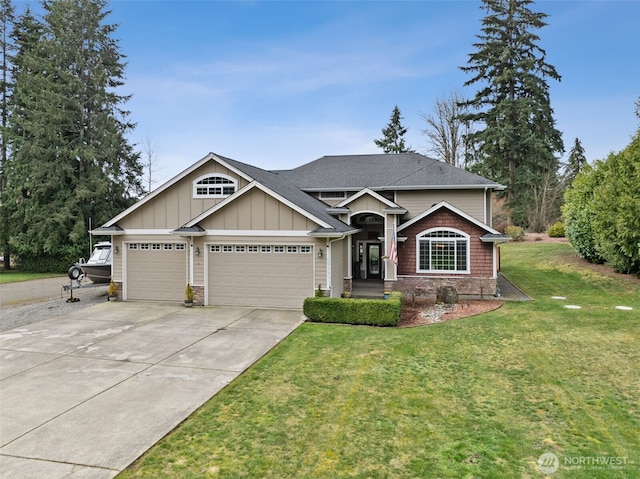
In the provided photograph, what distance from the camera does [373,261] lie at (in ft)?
67.1

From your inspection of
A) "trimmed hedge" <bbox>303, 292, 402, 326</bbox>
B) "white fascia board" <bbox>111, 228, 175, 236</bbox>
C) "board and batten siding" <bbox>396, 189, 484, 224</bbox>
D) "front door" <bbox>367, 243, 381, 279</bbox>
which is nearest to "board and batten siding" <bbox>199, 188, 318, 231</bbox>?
"white fascia board" <bbox>111, 228, 175, 236</bbox>

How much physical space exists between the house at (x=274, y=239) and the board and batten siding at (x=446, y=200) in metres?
0.05

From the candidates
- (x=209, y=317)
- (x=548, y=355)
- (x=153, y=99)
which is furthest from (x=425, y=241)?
(x=153, y=99)

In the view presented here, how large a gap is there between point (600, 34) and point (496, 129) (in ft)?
59.2

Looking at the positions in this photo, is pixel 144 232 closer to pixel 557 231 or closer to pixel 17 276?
pixel 17 276

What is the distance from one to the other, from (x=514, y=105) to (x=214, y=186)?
32715 millimetres

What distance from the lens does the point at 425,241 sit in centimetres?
1627

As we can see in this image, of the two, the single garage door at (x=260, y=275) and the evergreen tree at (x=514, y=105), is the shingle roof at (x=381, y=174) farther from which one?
the evergreen tree at (x=514, y=105)

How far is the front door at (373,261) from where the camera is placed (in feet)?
66.4

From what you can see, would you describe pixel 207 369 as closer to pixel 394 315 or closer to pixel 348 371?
pixel 348 371

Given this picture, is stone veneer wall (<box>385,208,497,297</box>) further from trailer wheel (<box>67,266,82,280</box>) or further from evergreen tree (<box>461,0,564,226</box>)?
evergreen tree (<box>461,0,564,226</box>)

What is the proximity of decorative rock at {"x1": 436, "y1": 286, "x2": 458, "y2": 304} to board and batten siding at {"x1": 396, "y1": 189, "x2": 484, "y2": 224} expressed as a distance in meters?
5.06

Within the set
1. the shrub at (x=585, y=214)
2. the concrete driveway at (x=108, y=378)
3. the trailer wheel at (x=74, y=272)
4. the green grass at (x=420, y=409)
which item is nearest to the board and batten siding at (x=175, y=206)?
the trailer wheel at (x=74, y=272)

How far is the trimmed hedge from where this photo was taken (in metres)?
11.4
